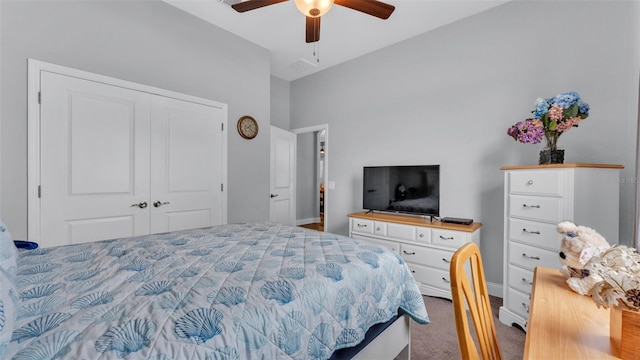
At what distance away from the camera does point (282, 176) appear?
456 centimetres

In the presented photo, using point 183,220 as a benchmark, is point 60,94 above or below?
A: above

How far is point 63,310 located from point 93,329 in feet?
0.66

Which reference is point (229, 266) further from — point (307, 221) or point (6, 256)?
point (307, 221)

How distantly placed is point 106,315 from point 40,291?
40 cm

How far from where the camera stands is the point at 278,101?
4750 mm

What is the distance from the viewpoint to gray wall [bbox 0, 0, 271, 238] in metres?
2.04

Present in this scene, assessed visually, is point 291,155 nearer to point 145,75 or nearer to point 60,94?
point 145,75

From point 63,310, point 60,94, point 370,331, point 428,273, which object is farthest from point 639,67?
point 60,94

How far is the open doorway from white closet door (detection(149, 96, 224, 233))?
293 cm

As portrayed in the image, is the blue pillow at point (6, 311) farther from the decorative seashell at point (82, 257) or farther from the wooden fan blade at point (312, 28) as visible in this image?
the wooden fan blade at point (312, 28)

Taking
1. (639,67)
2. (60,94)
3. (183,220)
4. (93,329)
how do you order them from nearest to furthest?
1. (93,329)
2. (639,67)
3. (60,94)
4. (183,220)

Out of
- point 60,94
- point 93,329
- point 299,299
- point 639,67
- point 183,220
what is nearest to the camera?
point 93,329

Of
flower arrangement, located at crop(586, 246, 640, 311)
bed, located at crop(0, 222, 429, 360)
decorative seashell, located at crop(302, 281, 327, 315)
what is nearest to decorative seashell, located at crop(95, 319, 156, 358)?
bed, located at crop(0, 222, 429, 360)

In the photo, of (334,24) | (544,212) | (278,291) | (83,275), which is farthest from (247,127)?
(544,212)
